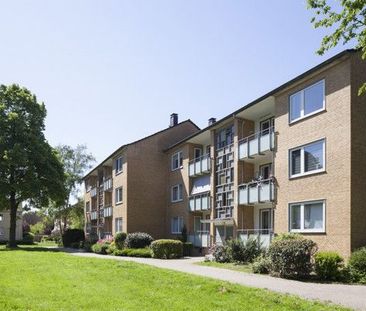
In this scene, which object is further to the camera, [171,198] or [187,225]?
[171,198]

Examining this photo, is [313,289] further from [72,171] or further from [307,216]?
[72,171]

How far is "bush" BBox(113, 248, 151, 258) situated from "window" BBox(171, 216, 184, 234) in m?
6.66

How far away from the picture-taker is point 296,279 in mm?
17766

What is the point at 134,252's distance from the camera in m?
32.5

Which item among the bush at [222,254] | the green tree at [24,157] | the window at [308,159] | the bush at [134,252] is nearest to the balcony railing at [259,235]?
the bush at [222,254]

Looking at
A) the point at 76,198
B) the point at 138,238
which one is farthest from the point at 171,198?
the point at 76,198

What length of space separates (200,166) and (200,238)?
16.9ft

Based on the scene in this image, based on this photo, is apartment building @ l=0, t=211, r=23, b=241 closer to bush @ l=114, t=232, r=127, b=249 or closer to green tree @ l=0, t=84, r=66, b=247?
green tree @ l=0, t=84, r=66, b=247

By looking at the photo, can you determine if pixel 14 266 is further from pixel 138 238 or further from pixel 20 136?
pixel 20 136

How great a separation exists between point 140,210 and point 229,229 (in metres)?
12.5

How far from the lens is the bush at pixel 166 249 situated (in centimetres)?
3000

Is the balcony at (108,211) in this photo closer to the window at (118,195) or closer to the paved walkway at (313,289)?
the window at (118,195)

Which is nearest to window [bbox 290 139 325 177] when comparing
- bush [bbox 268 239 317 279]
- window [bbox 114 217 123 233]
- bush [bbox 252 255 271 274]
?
bush [bbox 268 239 317 279]

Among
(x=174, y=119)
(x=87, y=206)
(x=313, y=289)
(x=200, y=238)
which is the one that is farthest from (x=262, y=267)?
(x=87, y=206)
